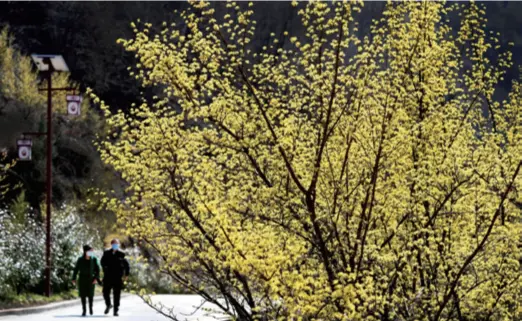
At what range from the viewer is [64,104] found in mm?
49000

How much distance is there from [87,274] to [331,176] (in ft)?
44.5

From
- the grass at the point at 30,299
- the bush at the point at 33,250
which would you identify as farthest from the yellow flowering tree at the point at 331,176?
the bush at the point at 33,250

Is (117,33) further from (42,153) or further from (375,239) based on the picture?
(375,239)

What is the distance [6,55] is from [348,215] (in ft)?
139

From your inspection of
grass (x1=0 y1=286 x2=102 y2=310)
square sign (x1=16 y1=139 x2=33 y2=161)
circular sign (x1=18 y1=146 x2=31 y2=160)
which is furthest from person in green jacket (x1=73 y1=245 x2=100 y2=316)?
square sign (x1=16 y1=139 x2=33 y2=161)

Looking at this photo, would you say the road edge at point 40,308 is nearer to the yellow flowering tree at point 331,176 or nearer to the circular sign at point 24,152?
the circular sign at point 24,152

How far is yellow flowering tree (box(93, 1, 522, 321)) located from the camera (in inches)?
351

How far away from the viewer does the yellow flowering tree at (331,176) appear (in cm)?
891

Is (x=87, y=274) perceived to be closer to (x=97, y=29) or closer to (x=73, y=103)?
(x=73, y=103)

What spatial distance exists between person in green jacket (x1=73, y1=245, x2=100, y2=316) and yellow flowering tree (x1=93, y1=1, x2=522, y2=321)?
11.8m

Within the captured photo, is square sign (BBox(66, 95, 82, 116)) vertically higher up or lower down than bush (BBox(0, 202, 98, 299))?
higher up

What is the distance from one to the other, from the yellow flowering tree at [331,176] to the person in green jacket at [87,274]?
1180 cm

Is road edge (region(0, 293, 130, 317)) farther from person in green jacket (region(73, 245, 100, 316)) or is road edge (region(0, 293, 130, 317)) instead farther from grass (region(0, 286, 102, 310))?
person in green jacket (region(73, 245, 100, 316))

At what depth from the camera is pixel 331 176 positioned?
9.39 m
